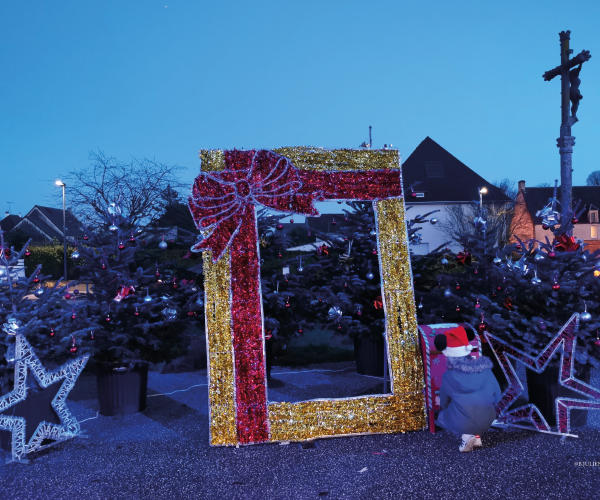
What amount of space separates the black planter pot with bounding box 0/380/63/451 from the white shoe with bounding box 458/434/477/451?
422 cm

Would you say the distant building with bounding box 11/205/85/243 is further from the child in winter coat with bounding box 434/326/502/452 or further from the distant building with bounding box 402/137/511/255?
the child in winter coat with bounding box 434/326/502/452

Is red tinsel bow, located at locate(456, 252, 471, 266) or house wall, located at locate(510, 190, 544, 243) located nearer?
red tinsel bow, located at locate(456, 252, 471, 266)

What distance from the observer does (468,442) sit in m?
4.34

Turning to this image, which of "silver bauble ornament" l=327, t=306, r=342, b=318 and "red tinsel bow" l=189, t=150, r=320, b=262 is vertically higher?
"red tinsel bow" l=189, t=150, r=320, b=262

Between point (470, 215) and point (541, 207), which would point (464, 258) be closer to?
point (470, 215)

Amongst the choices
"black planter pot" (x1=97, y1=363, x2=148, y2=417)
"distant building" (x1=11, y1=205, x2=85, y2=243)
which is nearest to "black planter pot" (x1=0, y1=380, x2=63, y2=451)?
"black planter pot" (x1=97, y1=363, x2=148, y2=417)

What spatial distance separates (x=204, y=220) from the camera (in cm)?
475

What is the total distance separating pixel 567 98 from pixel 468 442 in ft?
25.1

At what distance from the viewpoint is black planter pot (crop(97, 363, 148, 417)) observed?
576 cm

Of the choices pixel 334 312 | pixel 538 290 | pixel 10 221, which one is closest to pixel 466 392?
pixel 538 290

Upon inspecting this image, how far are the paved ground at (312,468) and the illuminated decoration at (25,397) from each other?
5.4 inches

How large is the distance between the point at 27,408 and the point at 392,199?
4428 millimetres

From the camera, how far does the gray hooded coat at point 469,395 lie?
4262 mm

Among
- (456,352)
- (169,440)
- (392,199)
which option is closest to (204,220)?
(392,199)
